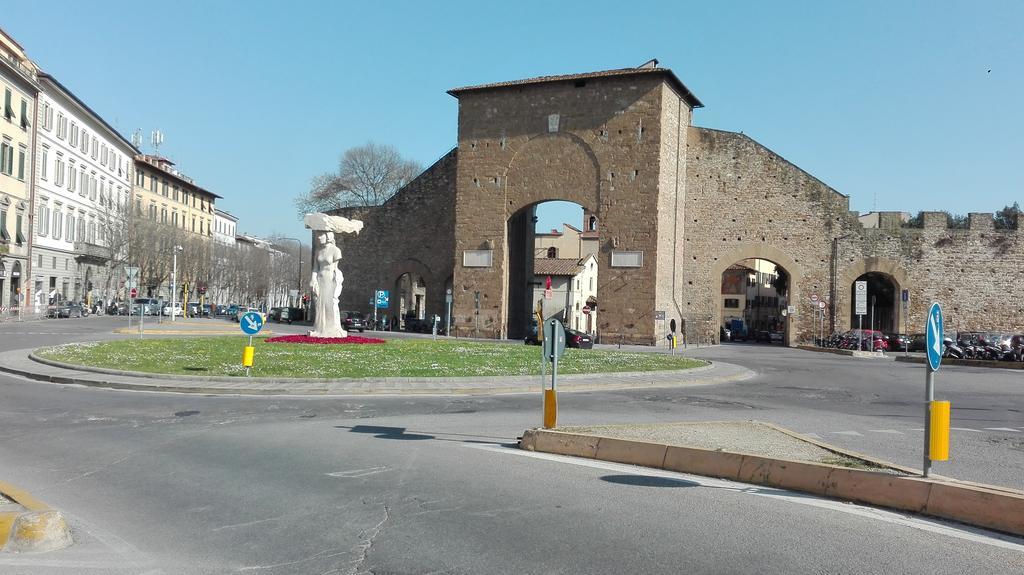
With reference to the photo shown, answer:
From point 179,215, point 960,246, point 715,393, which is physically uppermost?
point 179,215

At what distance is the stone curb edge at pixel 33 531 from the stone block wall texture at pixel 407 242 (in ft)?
154

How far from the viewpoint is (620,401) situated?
1612cm

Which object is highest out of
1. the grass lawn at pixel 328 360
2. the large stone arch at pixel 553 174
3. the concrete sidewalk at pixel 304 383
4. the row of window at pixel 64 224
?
the large stone arch at pixel 553 174

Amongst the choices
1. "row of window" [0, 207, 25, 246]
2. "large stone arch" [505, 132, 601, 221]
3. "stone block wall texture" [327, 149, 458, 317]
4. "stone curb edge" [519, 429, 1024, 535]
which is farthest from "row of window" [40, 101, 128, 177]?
"stone curb edge" [519, 429, 1024, 535]

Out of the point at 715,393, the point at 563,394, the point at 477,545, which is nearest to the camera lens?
the point at 477,545

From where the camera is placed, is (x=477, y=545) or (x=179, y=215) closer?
(x=477, y=545)

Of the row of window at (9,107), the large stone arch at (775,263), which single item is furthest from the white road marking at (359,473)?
the row of window at (9,107)

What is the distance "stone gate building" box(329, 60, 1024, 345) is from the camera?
43.0 metres

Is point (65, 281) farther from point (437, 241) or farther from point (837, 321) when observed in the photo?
point (837, 321)

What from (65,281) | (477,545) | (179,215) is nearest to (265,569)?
(477,545)

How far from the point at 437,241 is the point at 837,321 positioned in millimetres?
26254

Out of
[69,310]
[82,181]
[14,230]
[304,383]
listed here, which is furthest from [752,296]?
[304,383]

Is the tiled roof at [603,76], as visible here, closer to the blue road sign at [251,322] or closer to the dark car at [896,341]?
the dark car at [896,341]

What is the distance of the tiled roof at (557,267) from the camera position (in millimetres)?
71875
